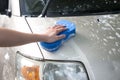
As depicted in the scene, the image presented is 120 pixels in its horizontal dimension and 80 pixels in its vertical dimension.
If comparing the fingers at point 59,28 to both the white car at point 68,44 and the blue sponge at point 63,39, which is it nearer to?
the blue sponge at point 63,39

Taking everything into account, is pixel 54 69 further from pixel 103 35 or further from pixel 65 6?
pixel 65 6

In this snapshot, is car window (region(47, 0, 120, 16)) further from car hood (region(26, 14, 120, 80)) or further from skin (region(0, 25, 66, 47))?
skin (region(0, 25, 66, 47))

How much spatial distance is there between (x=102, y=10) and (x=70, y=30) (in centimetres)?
71

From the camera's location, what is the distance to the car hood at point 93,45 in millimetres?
2854

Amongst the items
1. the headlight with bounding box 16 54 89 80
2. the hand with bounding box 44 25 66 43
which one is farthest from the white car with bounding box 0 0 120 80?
the hand with bounding box 44 25 66 43

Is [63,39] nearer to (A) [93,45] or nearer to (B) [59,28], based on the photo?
(B) [59,28]

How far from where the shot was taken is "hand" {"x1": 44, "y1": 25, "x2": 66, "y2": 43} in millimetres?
2900

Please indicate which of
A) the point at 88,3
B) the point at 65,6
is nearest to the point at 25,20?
the point at 65,6

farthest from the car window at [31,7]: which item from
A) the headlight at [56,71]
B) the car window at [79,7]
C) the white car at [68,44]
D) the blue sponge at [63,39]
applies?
the headlight at [56,71]

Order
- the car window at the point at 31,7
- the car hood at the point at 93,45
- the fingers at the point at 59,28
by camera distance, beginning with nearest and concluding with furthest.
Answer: the car hood at the point at 93,45 < the fingers at the point at 59,28 < the car window at the point at 31,7

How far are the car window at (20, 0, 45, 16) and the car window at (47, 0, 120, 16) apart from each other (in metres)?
0.11

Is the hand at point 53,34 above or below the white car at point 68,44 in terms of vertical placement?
above

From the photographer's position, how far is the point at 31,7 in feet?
11.6

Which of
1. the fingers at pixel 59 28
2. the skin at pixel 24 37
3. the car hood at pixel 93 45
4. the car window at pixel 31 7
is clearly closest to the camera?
the skin at pixel 24 37
